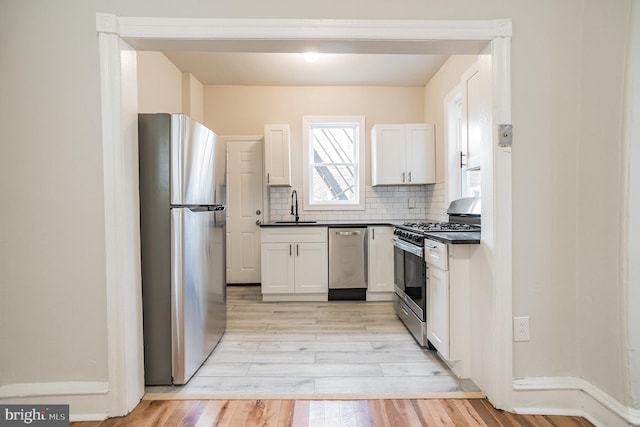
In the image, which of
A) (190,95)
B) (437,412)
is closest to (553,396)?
(437,412)

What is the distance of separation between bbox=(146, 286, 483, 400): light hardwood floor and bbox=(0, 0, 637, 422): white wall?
0.57m

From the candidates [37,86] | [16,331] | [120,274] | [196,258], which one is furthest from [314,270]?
[37,86]

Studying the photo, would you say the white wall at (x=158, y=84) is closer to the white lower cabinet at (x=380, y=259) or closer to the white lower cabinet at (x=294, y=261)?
the white lower cabinet at (x=294, y=261)

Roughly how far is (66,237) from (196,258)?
2.26 ft

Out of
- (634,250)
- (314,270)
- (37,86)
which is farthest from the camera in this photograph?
(314,270)

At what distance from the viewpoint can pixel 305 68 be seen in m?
3.89

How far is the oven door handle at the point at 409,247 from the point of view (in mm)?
2500

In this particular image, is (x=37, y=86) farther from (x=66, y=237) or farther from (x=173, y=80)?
(x=173, y=80)

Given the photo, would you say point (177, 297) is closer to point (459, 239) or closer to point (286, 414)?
point (286, 414)

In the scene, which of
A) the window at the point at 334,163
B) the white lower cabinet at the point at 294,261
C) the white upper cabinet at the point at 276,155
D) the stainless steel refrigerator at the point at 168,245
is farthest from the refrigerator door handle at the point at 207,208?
the window at the point at 334,163

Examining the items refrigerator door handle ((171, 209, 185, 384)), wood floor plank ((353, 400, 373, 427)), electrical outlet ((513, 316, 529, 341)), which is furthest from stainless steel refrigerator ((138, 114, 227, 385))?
electrical outlet ((513, 316, 529, 341))

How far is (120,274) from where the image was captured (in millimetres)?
1683

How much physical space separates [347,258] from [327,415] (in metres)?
2.21

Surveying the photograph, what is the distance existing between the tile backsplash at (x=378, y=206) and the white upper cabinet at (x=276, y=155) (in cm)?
27
